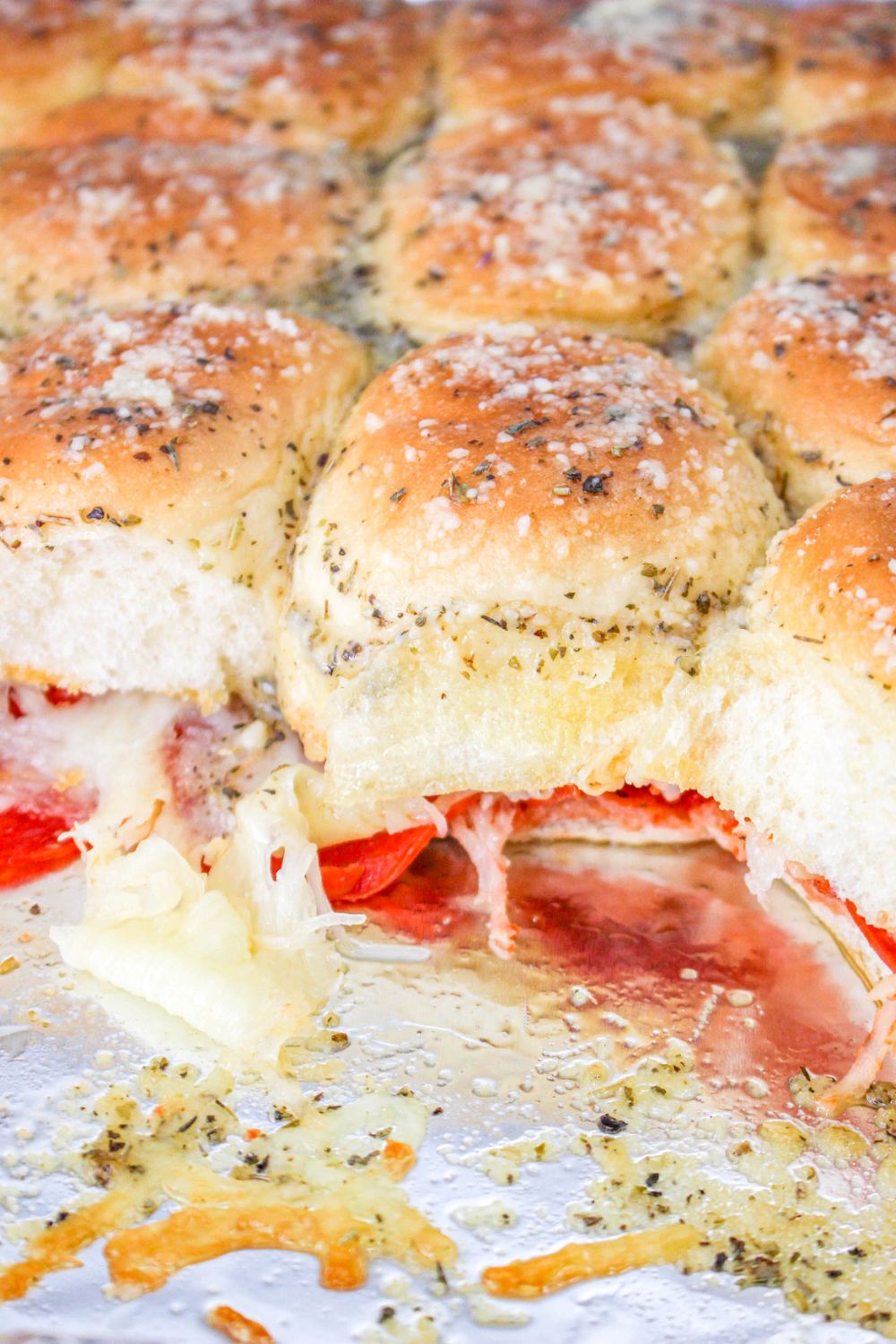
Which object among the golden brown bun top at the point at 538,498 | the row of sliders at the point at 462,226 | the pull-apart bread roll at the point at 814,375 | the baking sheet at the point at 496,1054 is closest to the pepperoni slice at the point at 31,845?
the baking sheet at the point at 496,1054

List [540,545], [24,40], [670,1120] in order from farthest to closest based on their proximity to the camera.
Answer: [24,40]
[540,545]
[670,1120]

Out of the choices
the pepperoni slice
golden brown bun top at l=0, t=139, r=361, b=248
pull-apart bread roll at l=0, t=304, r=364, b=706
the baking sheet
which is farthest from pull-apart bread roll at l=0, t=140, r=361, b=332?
the baking sheet

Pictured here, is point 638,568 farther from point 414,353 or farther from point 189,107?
point 189,107

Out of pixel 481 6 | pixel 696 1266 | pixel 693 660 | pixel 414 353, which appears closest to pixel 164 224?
pixel 414 353

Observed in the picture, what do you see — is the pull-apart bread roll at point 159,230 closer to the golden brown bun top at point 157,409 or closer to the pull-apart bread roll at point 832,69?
the golden brown bun top at point 157,409

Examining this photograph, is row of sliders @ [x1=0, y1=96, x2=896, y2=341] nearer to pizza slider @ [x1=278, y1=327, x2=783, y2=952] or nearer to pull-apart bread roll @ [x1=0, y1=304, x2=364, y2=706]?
pull-apart bread roll @ [x1=0, y1=304, x2=364, y2=706]

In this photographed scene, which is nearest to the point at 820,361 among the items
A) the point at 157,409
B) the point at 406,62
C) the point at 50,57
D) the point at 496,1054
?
the point at 157,409
